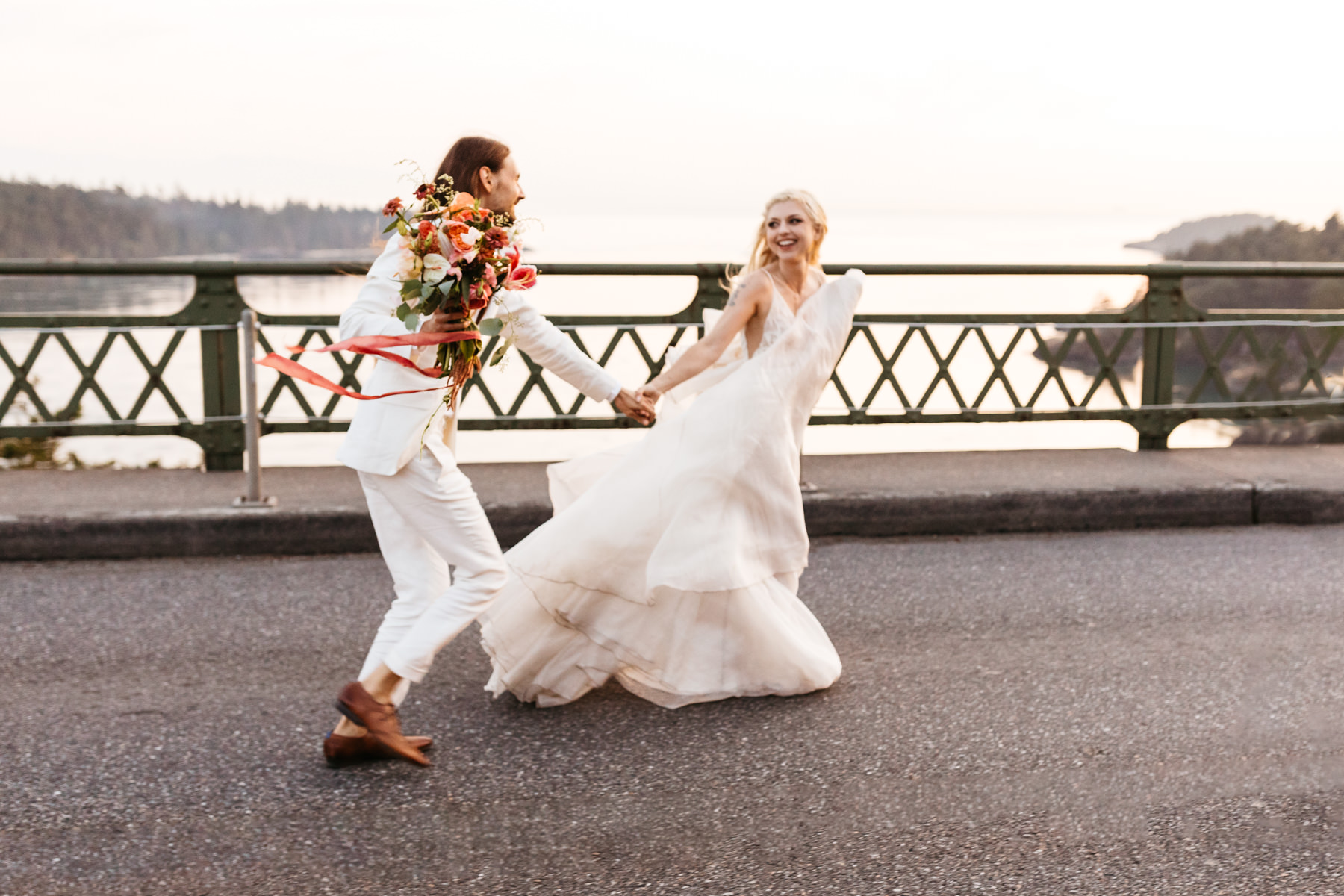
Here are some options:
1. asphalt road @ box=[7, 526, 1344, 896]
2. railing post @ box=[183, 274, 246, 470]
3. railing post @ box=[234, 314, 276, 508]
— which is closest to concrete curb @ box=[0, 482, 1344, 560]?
railing post @ box=[234, 314, 276, 508]

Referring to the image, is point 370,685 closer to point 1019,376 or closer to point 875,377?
point 875,377

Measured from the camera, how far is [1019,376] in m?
8.63

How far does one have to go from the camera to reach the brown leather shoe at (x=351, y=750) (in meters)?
3.81

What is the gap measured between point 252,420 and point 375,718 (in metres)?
3.45

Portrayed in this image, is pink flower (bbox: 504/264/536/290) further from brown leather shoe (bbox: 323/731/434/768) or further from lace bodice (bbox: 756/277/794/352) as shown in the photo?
brown leather shoe (bbox: 323/731/434/768)

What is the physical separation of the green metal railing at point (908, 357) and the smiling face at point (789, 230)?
265 cm

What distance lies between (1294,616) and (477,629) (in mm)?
3775

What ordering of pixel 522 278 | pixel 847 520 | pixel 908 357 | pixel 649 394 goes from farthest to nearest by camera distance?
pixel 908 357
pixel 847 520
pixel 649 394
pixel 522 278

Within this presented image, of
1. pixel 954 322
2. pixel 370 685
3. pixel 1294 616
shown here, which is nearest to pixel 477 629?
pixel 370 685

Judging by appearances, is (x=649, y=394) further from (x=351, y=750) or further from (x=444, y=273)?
(x=351, y=750)

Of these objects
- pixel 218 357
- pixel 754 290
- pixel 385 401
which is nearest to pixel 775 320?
pixel 754 290

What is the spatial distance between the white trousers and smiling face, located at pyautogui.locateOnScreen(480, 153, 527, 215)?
76 centimetres

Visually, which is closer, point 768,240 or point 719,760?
point 719,760

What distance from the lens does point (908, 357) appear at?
8406 mm
